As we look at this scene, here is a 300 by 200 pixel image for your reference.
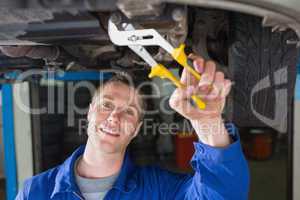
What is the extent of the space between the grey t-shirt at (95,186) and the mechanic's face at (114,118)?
0.35ft

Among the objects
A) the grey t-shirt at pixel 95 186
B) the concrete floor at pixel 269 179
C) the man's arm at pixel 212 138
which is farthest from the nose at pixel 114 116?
the concrete floor at pixel 269 179

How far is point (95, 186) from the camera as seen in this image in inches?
44.6

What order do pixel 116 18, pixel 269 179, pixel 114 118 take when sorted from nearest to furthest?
pixel 116 18 → pixel 114 118 → pixel 269 179

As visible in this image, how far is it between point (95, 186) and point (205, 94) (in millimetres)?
625

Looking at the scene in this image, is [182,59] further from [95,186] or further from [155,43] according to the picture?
[95,186]

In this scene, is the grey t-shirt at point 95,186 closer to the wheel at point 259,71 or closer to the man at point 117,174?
the man at point 117,174

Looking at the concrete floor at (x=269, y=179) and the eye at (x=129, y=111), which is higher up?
the eye at (x=129, y=111)

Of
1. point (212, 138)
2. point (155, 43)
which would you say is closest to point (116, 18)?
point (155, 43)

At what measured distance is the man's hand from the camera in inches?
25.6

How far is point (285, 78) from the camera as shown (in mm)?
816

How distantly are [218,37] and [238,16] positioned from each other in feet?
0.54

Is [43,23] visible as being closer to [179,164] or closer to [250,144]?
[179,164]

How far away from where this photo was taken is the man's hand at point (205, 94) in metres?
0.65

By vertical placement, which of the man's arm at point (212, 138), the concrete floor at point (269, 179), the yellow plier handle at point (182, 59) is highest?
the yellow plier handle at point (182, 59)
